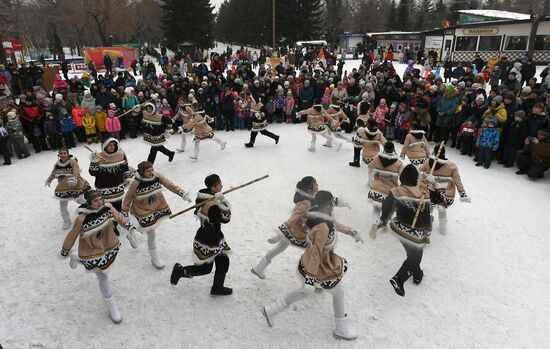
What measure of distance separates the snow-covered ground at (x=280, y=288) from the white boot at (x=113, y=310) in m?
0.08

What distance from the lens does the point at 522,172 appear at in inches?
351

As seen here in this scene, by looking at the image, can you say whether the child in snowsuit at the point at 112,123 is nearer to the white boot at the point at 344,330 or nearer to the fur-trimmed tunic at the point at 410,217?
the fur-trimmed tunic at the point at 410,217

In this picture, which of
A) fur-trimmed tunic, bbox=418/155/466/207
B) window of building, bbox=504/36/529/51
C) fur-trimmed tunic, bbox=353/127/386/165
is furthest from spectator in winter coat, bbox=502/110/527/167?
window of building, bbox=504/36/529/51

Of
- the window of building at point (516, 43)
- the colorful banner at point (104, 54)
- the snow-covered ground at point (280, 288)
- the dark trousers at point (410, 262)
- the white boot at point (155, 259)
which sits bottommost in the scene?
the snow-covered ground at point (280, 288)

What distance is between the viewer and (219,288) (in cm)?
482

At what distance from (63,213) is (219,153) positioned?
4.78 metres

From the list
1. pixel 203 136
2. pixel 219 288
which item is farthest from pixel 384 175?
pixel 203 136

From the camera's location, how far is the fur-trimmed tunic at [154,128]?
28.9ft

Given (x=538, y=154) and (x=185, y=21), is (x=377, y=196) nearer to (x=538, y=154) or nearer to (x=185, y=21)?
(x=538, y=154)

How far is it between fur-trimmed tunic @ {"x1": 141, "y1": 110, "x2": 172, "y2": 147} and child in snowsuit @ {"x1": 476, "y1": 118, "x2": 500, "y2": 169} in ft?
25.7

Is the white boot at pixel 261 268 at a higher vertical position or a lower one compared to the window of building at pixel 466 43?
lower

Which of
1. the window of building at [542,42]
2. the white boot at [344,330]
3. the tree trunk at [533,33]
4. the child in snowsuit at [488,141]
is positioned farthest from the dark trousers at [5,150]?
the window of building at [542,42]

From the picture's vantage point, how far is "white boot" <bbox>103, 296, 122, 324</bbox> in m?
4.47

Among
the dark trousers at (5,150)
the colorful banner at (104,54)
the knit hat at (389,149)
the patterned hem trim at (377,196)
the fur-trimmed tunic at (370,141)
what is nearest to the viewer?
the patterned hem trim at (377,196)
